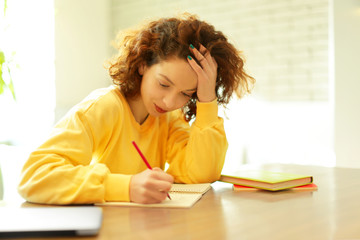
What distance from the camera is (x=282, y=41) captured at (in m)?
2.90

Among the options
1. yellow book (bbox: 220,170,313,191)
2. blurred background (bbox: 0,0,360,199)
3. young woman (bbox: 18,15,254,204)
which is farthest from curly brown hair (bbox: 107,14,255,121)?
blurred background (bbox: 0,0,360,199)

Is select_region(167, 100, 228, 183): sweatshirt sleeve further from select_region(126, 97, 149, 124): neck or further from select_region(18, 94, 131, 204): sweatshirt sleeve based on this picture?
select_region(18, 94, 131, 204): sweatshirt sleeve

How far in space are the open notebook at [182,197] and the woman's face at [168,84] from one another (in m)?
0.24

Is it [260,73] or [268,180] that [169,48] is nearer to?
[268,180]

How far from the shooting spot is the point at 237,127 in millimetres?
3121

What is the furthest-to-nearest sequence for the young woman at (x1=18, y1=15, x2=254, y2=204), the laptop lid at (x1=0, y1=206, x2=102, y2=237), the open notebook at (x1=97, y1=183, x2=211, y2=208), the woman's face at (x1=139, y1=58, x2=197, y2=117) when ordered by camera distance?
the woman's face at (x1=139, y1=58, x2=197, y2=117) < the young woman at (x1=18, y1=15, x2=254, y2=204) < the open notebook at (x1=97, y1=183, x2=211, y2=208) < the laptop lid at (x1=0, y1=206, x2=102, y2=237)

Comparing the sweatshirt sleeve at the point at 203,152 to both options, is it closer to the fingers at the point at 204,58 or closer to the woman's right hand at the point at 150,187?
the fingers at the point at 204,58

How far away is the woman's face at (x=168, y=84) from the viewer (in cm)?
119

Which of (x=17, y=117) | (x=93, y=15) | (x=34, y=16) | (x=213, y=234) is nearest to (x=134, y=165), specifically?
(x=213, y=234)

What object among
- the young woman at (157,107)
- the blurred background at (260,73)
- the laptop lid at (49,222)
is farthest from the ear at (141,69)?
the blurred background at (260,73)

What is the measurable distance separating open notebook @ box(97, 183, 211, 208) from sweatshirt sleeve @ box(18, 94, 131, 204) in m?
0.04

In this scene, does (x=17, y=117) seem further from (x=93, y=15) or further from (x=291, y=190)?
(x=291, y=190)

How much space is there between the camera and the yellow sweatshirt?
923 mm

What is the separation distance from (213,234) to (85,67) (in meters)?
3.10
